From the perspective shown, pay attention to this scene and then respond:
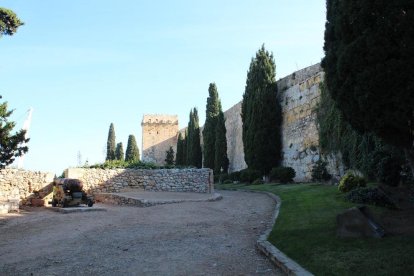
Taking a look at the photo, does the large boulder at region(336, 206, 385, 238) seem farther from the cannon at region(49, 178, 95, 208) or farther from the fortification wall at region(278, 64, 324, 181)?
the fortification wall at region(278, 64, 324, 181)

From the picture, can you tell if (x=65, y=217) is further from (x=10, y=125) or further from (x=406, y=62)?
(x=406, y=62)

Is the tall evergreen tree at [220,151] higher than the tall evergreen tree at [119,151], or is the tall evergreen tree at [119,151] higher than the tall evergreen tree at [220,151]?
the tall evergreen tree at [119,151]

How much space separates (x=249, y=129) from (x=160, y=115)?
31680mm

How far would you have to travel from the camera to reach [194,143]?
1575 inches

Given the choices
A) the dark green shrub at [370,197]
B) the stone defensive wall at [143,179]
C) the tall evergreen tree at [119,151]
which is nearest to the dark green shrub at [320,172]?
the stone defensive wall at [143,179]

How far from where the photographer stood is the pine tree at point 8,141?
1002cm

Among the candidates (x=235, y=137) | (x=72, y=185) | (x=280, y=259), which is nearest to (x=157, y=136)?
(x=235, y=137)

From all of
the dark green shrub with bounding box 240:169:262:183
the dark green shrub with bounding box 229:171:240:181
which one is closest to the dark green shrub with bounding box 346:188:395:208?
the dark green shrub with bounding box 240:169:262:183

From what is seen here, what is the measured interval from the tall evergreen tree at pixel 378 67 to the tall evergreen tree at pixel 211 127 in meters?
28.8

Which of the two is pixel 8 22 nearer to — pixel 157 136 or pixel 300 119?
pixel 300 119

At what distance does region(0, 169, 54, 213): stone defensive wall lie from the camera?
1611cm

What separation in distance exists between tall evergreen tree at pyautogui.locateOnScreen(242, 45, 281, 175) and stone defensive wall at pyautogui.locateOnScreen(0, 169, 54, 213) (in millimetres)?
12375

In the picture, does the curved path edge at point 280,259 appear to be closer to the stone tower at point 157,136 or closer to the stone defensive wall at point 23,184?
the stone defensive wall at point 23,184

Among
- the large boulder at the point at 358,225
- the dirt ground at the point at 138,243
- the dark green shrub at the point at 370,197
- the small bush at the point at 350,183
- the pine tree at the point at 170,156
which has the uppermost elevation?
the pine tree at the point at 170,156
